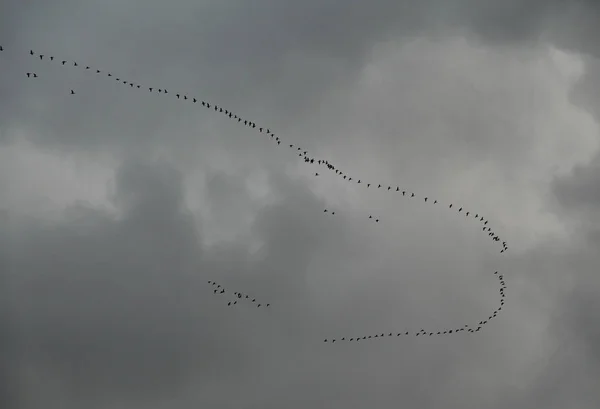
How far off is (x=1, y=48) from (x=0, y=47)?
332 millimetres

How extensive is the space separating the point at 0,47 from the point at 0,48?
0.62m

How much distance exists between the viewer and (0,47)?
4673 inches

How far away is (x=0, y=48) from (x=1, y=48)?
Answer: 2.81 feet

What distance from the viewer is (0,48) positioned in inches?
4653

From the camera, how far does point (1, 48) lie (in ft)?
390
